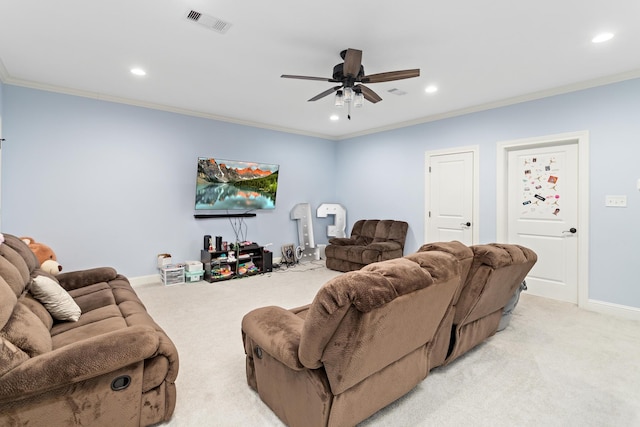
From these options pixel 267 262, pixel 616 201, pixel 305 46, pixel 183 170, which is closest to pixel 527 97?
pixel 616 201

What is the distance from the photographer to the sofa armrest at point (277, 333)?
156cm

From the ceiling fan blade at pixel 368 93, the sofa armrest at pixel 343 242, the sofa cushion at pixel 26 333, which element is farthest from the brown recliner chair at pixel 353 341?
the sofa armrest at pixel 343 242

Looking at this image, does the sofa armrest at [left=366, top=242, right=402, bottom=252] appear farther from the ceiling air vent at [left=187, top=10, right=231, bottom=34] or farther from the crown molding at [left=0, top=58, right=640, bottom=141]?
the ceiling air vent at [left=187, top=10, right=231, bottom=34]

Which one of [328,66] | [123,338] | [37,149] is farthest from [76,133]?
[123,338]

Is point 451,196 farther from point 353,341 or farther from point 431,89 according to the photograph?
point 353,341

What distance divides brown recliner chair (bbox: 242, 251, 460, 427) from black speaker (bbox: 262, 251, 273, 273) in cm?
353

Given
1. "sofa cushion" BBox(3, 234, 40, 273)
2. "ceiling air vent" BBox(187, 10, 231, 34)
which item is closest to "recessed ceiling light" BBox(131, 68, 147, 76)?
"ceiling air vent" BBox(187, 10, 231, 34)

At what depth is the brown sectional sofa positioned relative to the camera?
1.37m

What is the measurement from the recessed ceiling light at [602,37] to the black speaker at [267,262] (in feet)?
15.8

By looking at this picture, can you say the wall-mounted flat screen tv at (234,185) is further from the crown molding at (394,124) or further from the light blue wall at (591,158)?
the light blue wall at (591,158)

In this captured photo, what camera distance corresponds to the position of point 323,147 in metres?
6.85

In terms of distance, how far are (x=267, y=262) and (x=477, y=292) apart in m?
3.89

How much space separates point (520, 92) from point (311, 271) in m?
4.03

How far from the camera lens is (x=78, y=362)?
1.44 m
